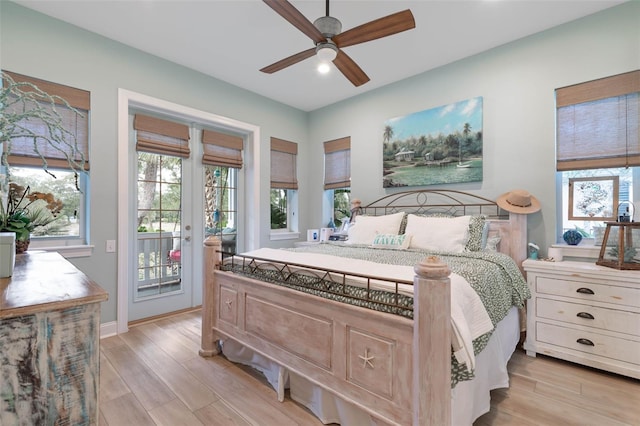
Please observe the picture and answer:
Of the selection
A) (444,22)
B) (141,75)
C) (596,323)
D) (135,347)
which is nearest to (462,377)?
(596,323)

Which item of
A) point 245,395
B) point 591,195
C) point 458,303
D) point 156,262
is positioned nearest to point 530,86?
point 591,195

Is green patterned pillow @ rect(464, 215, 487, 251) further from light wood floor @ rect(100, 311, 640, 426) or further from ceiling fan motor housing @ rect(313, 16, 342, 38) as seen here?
ceiling fan motor housing @ rect(313, 16, 342, 38)

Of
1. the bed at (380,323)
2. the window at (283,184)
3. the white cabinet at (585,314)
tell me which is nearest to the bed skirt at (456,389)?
the bed at (380,323)

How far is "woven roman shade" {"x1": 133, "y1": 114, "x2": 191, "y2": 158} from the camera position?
322cm

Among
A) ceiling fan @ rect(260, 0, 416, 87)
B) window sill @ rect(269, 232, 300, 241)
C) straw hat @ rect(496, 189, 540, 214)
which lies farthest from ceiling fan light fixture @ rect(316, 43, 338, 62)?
window sill @ rect(269, 232, 300, 241)

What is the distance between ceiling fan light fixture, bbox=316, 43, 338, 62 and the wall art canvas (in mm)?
1809

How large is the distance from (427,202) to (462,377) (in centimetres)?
255

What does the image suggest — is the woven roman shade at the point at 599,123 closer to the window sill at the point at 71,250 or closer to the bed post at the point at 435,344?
the bed post at the point at 435,344

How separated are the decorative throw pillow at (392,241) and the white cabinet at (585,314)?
1.01 meters

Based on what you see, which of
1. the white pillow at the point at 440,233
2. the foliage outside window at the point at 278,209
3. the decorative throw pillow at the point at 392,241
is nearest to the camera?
the white pillow at the point at 440,233

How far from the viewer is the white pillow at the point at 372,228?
3.15 metres

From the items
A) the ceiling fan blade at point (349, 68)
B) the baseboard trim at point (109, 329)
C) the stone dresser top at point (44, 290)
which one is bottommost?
the baseboard trim at point (109, 329)

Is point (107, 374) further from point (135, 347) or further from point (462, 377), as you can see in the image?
point (462, 377)

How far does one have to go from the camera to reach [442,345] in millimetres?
1161
